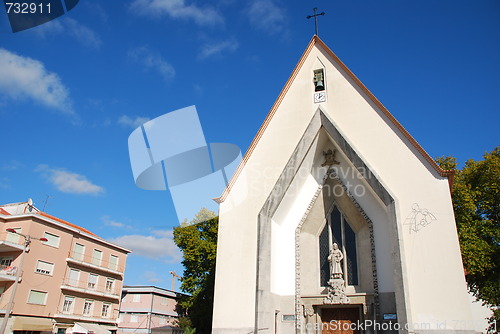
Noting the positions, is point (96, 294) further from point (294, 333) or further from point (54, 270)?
point (294, 333)

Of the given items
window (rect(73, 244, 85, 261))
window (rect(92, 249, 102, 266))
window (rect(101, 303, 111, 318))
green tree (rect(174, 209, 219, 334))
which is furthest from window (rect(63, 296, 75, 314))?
green tree (rect(174, 209, 219, 334))

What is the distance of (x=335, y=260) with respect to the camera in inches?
574

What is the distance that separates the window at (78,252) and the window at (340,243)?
24.2 meters

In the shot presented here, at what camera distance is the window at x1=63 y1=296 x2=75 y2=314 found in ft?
98.2

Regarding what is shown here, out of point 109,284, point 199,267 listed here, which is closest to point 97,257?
point 109,284

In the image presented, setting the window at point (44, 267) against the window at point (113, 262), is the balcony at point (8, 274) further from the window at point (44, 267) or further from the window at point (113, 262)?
the window at point (113, 262)

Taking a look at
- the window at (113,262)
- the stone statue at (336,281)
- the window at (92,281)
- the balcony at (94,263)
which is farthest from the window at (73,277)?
the stone statue at (336,281)

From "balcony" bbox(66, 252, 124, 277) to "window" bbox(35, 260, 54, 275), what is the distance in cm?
168

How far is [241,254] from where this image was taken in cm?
1448

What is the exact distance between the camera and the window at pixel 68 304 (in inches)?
1179

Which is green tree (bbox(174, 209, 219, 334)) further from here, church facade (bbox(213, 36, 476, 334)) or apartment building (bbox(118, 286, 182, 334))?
church facade (bbox(213, 36, 476, 334))

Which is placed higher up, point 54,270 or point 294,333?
point 54,270

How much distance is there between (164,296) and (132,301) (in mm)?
3159

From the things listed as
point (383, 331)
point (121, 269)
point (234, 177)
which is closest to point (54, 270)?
point (121, 269)
